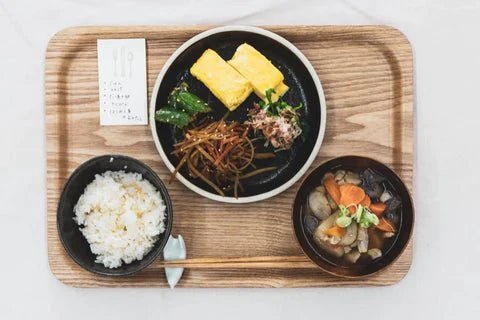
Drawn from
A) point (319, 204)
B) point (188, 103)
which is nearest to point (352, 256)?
point (319, 204)

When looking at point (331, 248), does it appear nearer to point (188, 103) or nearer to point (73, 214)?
point (188, 103)

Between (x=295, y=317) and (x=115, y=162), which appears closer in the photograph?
(x=115, y=162)

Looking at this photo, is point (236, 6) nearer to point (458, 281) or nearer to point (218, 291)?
point (218, 291)

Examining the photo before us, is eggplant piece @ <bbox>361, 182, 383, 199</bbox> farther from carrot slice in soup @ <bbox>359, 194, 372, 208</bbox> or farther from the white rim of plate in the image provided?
the white rim of plate

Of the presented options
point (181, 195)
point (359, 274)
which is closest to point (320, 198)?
point (359, 274)

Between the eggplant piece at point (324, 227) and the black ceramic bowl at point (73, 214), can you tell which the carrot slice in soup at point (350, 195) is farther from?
the black ceramic bowl at point (73, 214)

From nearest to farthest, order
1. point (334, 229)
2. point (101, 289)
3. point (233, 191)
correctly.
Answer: point (334, 229) → point (233, 191) → point (101, 289)

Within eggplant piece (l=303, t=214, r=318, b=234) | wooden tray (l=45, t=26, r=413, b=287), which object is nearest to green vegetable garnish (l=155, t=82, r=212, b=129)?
wooden tray (l=45, t=26, r=413, b=287)

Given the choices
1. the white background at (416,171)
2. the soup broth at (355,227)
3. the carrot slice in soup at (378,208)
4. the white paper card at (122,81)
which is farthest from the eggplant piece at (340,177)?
the white paper card at (122,81)
